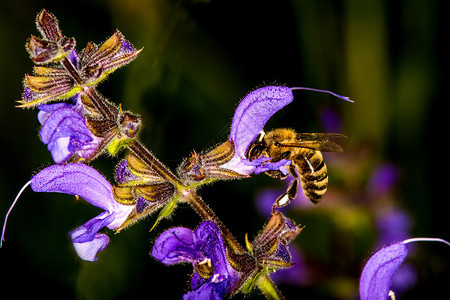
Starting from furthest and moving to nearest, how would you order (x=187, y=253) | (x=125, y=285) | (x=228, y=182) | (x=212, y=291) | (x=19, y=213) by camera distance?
(x=228, y=182), (x=19, y=213), (x=125, y=285), (x=187, y=253), (x=212, y=291)

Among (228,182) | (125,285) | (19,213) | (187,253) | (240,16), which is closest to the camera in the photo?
(187,253)

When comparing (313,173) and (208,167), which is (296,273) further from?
(208,167)

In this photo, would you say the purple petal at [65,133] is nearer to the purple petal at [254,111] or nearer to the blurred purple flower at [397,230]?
the purple petal at [254,111]

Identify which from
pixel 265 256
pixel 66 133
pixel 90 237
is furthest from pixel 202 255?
pixel 66 133

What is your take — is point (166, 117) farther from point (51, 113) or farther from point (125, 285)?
point (51, 113)

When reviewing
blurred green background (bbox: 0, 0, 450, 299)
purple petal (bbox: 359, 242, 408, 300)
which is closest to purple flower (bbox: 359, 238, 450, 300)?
purple petal (bbox: 359, 242, 408, 300)

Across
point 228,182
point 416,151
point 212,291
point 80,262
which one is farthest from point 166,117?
point 212,291
